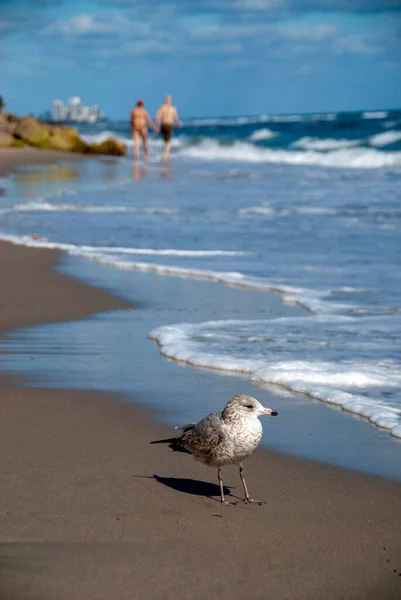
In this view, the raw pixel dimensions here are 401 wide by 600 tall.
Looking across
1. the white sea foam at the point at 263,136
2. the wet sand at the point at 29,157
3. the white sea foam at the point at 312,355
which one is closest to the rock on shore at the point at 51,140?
the wet sand at the point at 29,157

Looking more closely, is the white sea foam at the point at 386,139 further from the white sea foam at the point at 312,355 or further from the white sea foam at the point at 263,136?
the white sea foam at the point at 312,355

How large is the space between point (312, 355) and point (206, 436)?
116 inches

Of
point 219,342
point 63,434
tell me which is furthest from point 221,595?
point 219,342

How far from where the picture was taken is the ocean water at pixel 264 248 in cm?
710

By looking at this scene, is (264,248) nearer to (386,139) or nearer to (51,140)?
(51,140)

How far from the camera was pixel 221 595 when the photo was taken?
3680mm

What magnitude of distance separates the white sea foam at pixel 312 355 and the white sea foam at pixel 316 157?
27868 mm

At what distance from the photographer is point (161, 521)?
4.40 meters

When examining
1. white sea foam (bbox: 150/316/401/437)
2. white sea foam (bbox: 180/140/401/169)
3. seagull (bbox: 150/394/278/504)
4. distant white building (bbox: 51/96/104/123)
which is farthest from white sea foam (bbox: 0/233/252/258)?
distant white building (bbox: 51/96/104/123)

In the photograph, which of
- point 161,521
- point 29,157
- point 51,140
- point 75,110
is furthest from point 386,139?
point 75,110

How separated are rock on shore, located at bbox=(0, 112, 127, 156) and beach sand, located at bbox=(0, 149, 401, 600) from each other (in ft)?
101

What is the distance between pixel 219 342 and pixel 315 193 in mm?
13801

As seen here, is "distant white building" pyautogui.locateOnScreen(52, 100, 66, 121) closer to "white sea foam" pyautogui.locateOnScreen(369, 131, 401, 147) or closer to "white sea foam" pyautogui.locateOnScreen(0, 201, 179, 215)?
"white sea foam" pyautogui.locateOnScreen(369, 131, 401, 147)

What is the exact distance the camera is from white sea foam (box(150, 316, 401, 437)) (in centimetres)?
643
